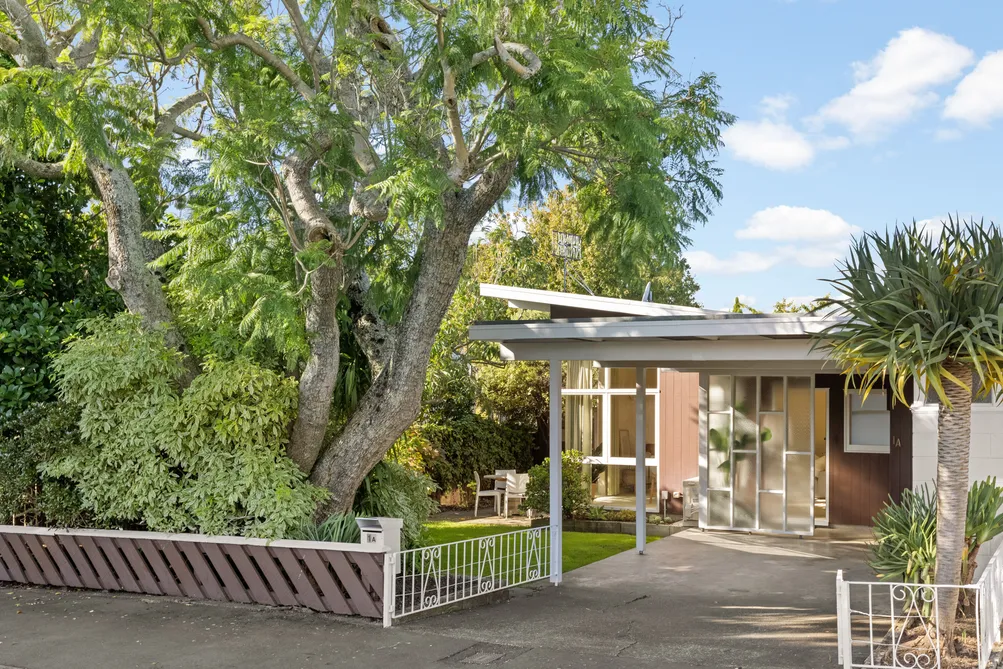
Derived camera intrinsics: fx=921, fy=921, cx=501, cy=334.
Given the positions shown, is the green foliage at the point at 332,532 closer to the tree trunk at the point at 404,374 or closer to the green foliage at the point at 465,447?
the tree trunk at the point at 404,374

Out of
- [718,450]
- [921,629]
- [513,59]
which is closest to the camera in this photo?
[921,629]

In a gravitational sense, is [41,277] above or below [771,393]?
above

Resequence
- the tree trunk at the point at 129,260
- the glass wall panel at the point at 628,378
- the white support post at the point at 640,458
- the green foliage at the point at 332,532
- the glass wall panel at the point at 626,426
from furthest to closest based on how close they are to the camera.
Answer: the glass wall panel at the point at 628,378
the glass wall panel at the point at 626,426
the white support post at the point at 640,458
the tree trunk at the point at 129,260
the green foliage at the point at 332,532

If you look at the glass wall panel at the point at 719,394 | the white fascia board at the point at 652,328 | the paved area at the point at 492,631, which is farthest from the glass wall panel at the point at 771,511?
the white fascia board at the point at 652,328

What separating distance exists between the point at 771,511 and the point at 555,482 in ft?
17.9

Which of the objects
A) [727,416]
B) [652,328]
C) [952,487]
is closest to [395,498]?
[652,328]

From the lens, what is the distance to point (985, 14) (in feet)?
80.2

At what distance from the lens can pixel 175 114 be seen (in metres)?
10.1

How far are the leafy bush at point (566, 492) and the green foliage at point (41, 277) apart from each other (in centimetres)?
728

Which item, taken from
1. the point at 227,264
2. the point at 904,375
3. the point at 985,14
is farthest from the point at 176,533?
the point at 985,14

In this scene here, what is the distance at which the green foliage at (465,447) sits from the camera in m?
17.2

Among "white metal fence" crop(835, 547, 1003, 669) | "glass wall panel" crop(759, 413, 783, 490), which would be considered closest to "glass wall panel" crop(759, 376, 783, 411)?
"glass wall panel" crop(759, 413, 783, 490)

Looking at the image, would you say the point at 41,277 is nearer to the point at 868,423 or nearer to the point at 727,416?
the point at 727,416

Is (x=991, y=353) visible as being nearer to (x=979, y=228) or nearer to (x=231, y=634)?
(x=979, y=228)
